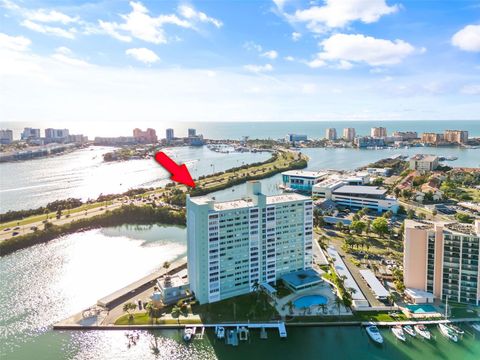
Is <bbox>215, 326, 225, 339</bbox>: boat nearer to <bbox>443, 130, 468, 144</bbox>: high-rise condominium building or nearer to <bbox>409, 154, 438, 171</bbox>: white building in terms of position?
<bbox>409, 154, 438, 171</bbox>: white building

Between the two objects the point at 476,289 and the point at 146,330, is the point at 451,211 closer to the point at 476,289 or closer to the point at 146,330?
the point at 476,289

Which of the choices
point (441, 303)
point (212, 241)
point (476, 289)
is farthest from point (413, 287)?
point (212, 241)

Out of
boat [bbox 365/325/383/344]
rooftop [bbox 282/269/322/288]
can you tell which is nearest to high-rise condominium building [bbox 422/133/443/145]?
rooftop [bbox 282/269/322/288]

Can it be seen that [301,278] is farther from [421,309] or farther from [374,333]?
[421,309]

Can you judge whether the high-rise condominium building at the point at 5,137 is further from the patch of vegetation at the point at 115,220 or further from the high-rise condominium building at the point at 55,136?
the patch of vegetation at the point at 115,220

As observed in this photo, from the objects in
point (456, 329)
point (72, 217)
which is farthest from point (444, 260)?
point (72, 217)
